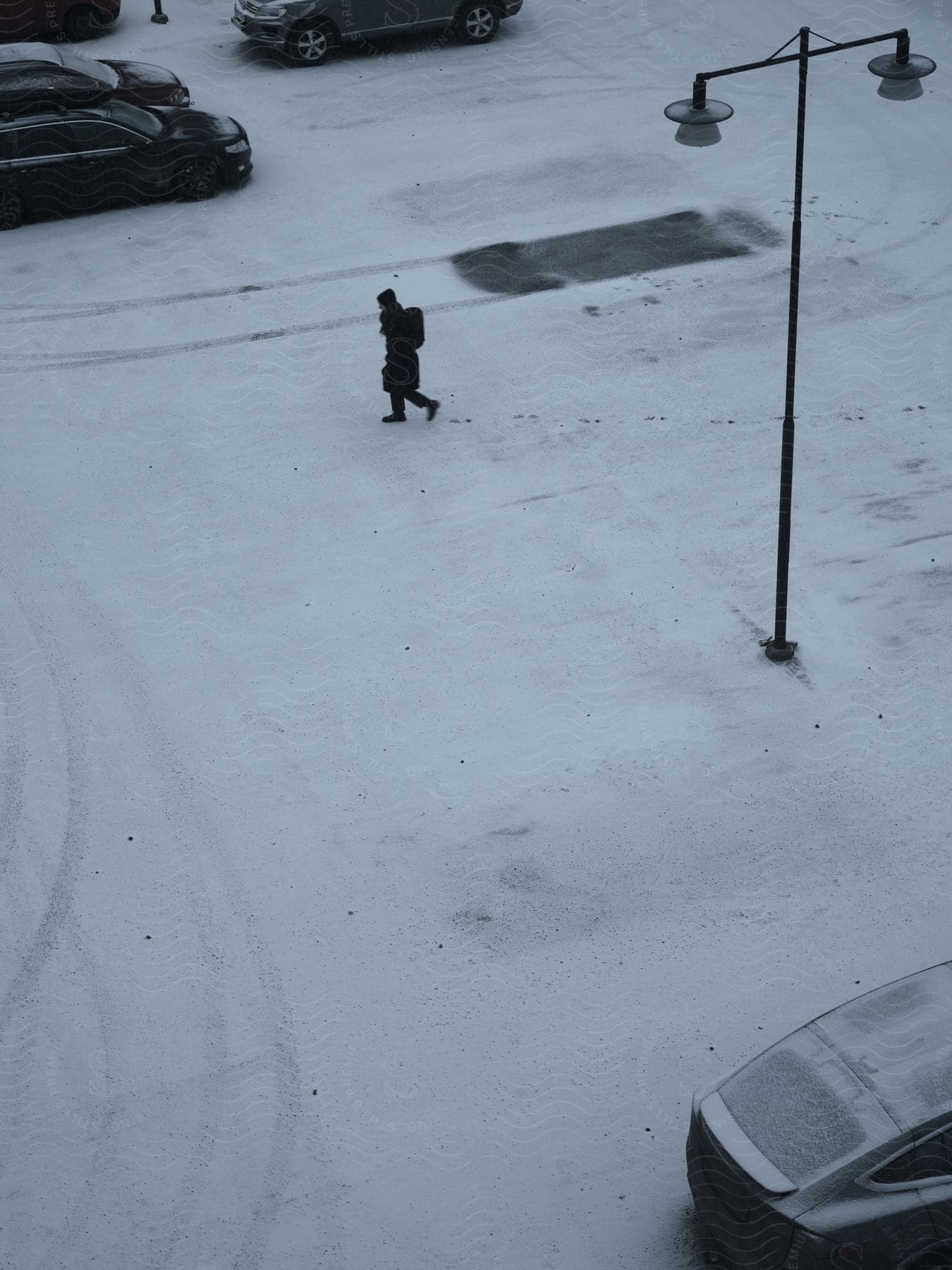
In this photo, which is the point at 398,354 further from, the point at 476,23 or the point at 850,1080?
the point at 476,23

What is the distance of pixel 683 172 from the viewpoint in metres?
16.8

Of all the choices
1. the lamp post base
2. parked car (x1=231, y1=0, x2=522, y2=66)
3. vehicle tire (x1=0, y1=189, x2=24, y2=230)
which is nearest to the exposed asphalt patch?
vehicle tire (x1=0, y1=189, x2=24, y2=230)

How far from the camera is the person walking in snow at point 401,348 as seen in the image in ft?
40.2

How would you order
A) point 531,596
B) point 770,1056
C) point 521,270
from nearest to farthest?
point 770,1056 < point 531,596 < point 521,270

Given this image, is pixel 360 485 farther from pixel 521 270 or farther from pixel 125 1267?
pixel 125 1267

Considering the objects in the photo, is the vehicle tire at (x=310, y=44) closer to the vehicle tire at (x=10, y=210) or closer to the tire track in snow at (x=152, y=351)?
the vehicle tire at (x=10, y=210)

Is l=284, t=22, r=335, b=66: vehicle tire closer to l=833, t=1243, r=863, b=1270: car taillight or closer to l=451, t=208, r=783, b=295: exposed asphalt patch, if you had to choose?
l=451, t=208, r=783, b=295: exposed asphalt patch

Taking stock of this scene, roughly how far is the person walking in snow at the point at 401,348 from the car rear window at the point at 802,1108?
777cm

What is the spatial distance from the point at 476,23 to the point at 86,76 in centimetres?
691

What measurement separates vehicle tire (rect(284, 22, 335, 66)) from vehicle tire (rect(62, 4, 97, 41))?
3.12 meters

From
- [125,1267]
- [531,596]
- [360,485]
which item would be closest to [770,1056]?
[125,1267]

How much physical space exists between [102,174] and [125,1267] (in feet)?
43.0

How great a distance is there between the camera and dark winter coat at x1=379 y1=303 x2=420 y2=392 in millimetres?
12250

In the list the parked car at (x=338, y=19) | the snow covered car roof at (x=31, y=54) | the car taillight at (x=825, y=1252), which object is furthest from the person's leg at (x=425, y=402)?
the parked car at (x=338, y=19)
